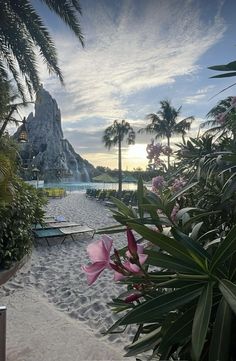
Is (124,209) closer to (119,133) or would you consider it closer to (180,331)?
(180,331)

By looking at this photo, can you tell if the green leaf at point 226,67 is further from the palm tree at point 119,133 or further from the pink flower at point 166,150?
the palm tree at point 119,133

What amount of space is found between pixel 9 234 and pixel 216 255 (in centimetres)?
553

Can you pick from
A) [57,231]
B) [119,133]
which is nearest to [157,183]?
[57,231]

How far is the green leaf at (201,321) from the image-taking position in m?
0.79

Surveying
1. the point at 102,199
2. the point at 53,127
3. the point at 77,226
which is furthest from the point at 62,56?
the point at 53,127

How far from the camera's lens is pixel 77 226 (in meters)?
10.6

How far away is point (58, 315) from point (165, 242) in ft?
11.9

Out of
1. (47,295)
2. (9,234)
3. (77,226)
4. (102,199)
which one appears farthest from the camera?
(102,199)

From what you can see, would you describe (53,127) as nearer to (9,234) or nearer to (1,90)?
(1,90)

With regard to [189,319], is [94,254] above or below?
above

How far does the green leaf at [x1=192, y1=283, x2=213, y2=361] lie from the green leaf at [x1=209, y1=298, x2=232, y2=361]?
11 cm

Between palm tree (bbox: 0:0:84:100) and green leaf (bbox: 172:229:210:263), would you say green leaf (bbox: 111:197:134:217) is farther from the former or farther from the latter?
palm tree (bbox: 0:0:84:100)

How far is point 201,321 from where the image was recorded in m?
0.84

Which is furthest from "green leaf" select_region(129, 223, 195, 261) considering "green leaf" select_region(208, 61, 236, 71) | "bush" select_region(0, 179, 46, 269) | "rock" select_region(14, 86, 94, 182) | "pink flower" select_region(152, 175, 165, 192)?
"rock" select_region(14, 86, 94, 182)
